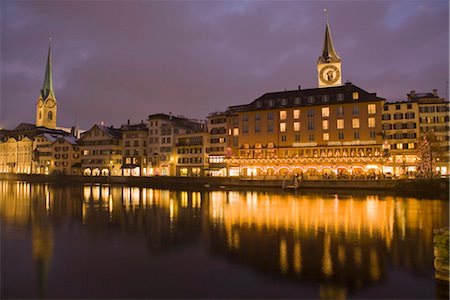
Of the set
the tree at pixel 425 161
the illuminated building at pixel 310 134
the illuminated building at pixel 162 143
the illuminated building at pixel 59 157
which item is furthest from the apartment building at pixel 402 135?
the illuminated building at pixel 59 157

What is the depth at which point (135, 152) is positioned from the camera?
110 meters

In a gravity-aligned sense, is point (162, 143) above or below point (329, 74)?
below

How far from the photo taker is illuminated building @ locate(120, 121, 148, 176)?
10819cm

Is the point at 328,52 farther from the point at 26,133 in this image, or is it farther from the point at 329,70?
the point at 26,133

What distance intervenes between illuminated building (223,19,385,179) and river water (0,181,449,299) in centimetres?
4284

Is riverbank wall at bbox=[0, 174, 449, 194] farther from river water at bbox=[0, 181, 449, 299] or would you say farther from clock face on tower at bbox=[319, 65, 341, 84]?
clock face on tower at bbox=[319, 65, 341, 84]

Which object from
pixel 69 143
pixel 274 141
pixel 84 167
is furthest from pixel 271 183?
pixel 69 143

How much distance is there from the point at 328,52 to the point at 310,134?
3677 centimetres

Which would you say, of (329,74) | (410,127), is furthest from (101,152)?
(410,127)

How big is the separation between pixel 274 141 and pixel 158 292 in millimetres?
74964

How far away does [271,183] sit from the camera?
76.1 m

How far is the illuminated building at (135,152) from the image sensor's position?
10819 centimetres


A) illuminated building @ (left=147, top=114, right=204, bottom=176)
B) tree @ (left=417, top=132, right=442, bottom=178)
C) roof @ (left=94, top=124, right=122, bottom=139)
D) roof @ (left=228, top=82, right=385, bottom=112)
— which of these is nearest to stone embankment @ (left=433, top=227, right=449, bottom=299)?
tree @ (left=417, top=132, right=442, bottom=178)

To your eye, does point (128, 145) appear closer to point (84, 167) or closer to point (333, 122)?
point (84, 167)
